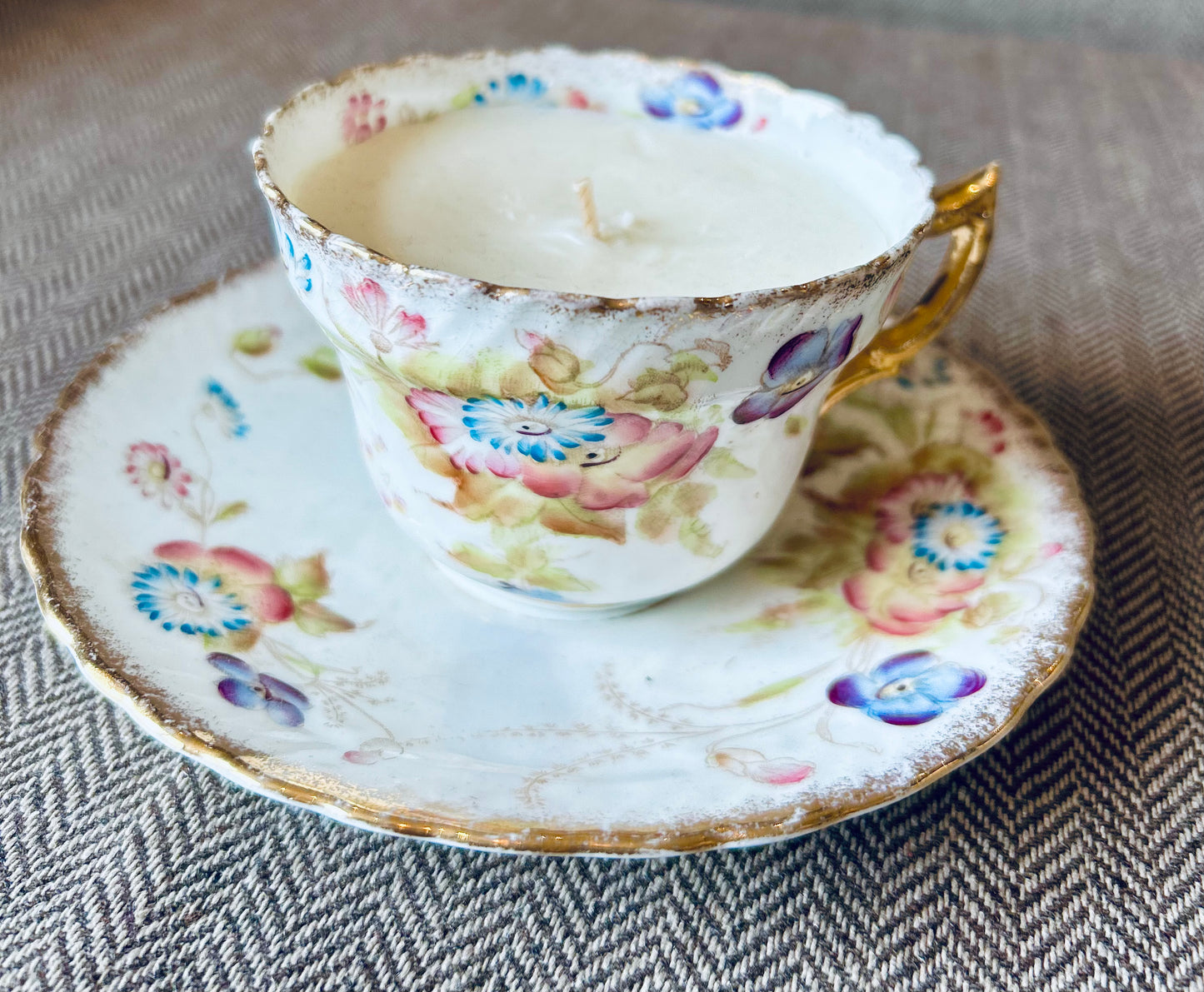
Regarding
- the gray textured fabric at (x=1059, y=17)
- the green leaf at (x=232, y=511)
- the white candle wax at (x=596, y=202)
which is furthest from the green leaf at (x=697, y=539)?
the gray textured fabric at (x=1059, y=17)

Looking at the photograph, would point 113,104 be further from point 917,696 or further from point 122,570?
point 917,696

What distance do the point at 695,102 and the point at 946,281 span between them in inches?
7.0

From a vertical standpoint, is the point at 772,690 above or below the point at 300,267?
below

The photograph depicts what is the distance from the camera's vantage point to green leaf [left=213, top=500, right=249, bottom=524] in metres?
0.51

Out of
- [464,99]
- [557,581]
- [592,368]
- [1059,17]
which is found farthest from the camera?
[1059,17]

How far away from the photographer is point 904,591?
1.65ft

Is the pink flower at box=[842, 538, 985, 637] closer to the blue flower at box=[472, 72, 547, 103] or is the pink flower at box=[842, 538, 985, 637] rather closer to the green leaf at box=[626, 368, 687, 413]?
A: the green leaf at box=[626, 368, 687, 413]

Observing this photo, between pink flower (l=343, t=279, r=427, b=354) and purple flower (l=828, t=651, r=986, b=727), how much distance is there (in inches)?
9.1

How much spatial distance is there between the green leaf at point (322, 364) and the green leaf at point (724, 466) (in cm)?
28

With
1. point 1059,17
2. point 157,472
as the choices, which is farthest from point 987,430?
point 1059,17

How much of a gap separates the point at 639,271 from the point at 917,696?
0.21m

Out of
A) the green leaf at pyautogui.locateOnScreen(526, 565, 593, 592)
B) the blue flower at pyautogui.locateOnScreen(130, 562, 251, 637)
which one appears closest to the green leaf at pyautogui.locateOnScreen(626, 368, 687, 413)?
the green leaf at pyautogui.locateOnScreen(526, 565, 593, 592)

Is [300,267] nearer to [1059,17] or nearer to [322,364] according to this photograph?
[322,364]

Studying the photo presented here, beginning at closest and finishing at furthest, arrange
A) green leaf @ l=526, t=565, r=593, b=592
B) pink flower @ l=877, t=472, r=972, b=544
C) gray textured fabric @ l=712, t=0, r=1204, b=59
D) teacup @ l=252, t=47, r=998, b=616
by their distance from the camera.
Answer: teacup @ l=252, t=47, r=998, b=616, green leaf @ l=526, t=565, r=593, b=592, pink flower @ l=877, t=472, r=972, b=544, gray textured fabric @ l=712, t=0, r=1204, b=59
